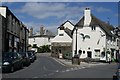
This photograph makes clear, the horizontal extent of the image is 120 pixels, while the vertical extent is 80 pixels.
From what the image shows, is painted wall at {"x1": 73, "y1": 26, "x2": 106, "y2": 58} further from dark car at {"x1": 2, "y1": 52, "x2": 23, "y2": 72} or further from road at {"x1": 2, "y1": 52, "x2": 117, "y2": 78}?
dark car at {"x1": 2, "y1": 52, "x2": 23, "y2": 72}

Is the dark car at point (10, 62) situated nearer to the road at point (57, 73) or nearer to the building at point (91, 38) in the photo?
the road at point (57, 73)

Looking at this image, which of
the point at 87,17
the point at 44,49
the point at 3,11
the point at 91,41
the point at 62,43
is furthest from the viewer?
the point at 44,49

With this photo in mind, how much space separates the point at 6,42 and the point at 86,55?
2151cm

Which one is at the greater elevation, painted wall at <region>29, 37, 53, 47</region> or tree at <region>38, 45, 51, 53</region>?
painted wall at <region>29, 37, 53, 47</region>

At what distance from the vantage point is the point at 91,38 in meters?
62.8

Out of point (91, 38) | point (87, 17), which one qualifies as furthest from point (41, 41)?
point (91, 38)

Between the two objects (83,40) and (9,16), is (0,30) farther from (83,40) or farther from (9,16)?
(83,40)

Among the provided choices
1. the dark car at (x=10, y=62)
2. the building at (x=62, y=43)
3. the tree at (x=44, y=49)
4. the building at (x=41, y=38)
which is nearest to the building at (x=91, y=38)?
the building at (x=62, y=43)

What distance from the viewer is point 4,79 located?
677 inches

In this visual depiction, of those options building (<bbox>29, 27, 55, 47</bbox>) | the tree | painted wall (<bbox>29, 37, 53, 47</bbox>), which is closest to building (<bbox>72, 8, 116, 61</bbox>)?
the tree

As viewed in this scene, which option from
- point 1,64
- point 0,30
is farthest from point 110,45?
point 1,64

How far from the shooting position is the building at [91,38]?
6162cm

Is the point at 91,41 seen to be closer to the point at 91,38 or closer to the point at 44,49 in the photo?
the point at 91,38

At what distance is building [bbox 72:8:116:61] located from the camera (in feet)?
202
